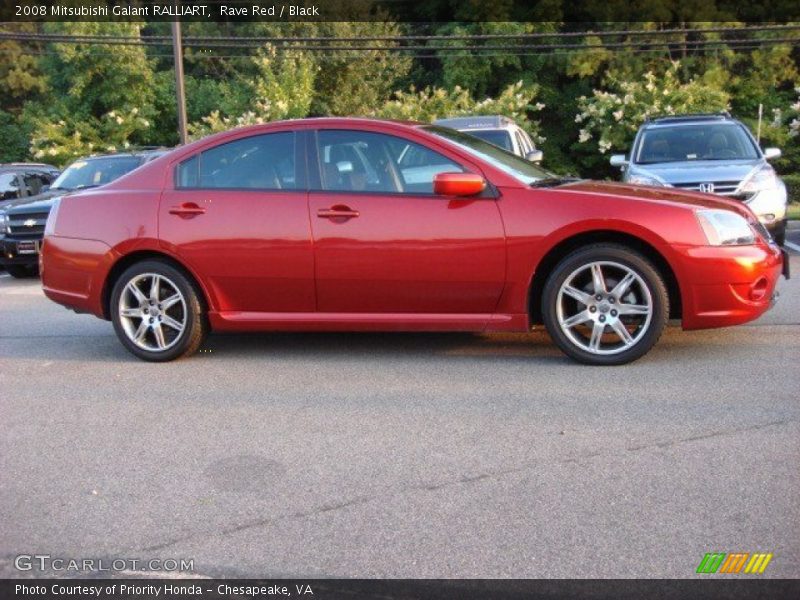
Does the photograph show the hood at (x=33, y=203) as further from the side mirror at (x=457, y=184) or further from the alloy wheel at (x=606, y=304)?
the alloy wheel at (x=606, y=304)

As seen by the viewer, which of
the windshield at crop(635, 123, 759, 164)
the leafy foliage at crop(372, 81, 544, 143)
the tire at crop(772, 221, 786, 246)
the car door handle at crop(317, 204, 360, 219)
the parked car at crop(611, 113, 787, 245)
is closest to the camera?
the car door handle at crop(317, 204, 360, 219)

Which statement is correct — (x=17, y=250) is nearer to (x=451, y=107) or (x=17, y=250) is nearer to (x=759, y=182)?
(x=759, y=182)

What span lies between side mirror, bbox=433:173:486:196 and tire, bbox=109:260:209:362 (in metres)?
1.91

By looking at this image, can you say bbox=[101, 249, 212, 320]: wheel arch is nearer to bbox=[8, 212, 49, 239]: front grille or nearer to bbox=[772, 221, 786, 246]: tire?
bbox=[8, 212, 49, 239]: front grille

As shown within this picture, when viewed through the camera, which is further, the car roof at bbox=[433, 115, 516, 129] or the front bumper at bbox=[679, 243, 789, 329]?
the car roof at bbox=[433, 115, 516, 129]

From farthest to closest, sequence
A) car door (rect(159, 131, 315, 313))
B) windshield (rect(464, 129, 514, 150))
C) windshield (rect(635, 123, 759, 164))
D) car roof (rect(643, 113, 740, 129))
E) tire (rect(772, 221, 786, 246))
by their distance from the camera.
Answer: windshield (rect(464, 129, 514, 150))
car roof (rect(643, 113, 740, 129))
windshield (rect(635, 123, 759, 164))
tire (rect(772, 221, 786, 246))
car door (rect(159, 131, 315, 313))

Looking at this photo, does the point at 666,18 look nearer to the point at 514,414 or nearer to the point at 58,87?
the point at 58,87

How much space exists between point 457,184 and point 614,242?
3.52ft

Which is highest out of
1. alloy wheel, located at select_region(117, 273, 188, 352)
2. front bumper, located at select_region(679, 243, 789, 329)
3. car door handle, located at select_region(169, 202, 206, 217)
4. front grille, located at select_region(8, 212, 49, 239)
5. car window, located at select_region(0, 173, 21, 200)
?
car door handle, located at select_region(169, 202, 206, 217)

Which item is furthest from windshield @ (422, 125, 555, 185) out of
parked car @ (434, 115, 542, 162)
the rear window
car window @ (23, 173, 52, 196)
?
car window @ (23, 173, 52, 196)

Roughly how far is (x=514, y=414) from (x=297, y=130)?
104 inches

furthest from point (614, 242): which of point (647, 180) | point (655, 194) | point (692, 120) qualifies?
point (692, 120)

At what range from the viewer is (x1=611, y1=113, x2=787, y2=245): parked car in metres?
10.7

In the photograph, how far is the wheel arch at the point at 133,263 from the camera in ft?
22.2
